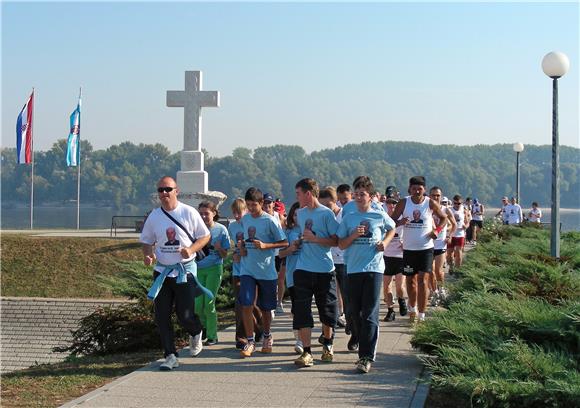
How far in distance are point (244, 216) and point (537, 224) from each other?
1938 cm

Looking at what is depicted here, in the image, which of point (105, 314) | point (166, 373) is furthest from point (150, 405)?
point (105, 314)

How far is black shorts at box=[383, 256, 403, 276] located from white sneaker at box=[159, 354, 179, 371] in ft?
14.1

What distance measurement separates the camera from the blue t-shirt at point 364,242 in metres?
8.05

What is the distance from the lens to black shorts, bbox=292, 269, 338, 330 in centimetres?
829

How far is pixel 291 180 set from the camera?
468 ft

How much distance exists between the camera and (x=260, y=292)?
8.95 metres

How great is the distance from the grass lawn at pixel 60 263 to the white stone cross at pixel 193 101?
4533 mm

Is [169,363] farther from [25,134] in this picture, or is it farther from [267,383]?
[25,134]

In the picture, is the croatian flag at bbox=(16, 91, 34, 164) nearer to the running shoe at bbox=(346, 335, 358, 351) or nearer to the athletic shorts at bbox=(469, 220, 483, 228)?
the athletic shorts at bbox=(469, 220, 483, 228)

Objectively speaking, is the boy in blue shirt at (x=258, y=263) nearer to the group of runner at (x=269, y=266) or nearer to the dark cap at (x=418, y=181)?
the group of runner at (x=269, y=266)

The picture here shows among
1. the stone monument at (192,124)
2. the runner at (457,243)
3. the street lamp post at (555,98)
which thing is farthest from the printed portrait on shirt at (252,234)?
the stone monument at (192,124)

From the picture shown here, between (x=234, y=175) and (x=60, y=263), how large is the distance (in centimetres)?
10466

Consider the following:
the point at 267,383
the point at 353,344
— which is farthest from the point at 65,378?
the point at 353,344

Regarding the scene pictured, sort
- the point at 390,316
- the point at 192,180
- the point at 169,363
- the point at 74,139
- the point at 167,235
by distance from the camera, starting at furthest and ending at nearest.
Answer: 1. the point at 74,139
2. the point at 192,180
3. the point at 390,316
4. the point at 167,235
5. the point at 169,363
